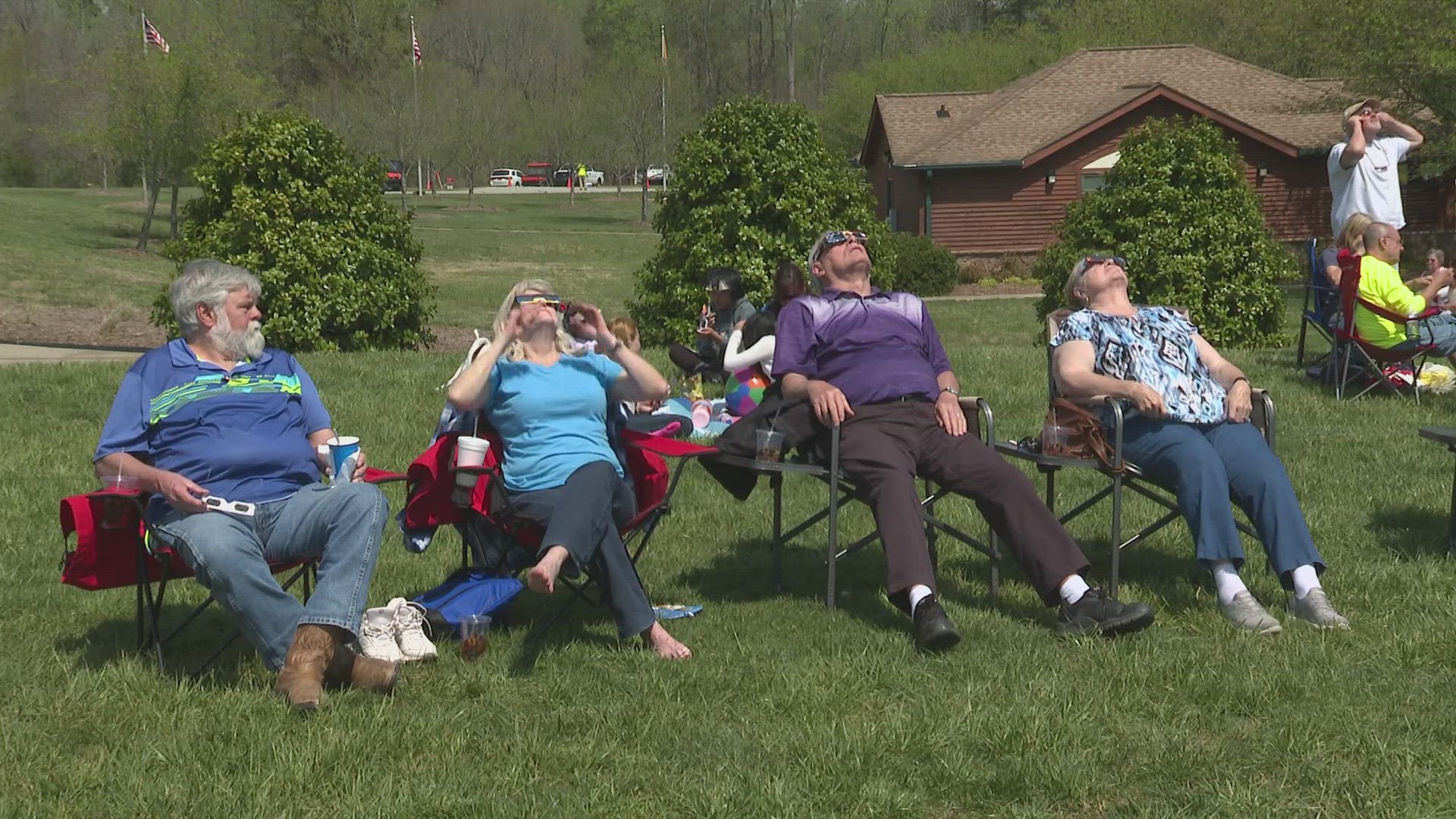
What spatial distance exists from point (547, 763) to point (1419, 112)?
2856cm

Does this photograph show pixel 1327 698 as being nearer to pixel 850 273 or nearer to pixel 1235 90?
pixel 850 273

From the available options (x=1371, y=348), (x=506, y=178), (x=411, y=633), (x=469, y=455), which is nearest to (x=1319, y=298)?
(x=1371, y=348)

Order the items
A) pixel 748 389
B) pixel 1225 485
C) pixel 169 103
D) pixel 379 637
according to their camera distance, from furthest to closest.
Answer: pixel 169 103 < pixel 748 389 < pixel 1225 485 < pixel 379 637

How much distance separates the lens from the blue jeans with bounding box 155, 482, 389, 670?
4.34 m

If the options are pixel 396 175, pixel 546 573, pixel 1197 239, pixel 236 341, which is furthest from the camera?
pixel 396 175

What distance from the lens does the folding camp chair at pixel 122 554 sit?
4.46m

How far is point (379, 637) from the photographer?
15.5 feet

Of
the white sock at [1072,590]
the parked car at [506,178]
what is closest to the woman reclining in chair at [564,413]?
the white sock at [1072,590]

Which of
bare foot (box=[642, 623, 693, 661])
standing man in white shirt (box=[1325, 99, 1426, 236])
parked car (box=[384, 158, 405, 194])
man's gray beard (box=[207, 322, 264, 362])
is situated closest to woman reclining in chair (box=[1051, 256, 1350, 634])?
bare foot (box=[642, 623, 693, 661])

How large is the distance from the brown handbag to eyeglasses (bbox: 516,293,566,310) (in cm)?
184

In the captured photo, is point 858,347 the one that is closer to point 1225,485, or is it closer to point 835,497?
point 835,497

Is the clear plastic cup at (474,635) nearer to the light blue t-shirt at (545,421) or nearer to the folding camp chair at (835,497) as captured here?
the light blue t-shirt at (545,421)

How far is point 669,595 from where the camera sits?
5648mm

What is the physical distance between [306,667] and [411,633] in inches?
22.3
